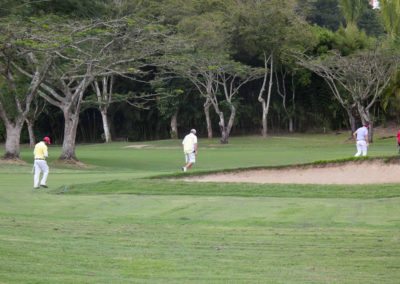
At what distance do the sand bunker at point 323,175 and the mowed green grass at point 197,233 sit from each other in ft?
9.36

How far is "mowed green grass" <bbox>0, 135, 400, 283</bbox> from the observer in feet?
31.0

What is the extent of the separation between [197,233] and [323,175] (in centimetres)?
1324

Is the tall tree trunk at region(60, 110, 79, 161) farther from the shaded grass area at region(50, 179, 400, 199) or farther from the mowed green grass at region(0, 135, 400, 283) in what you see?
the shaded grass area at region(50, 179, 400, 199)

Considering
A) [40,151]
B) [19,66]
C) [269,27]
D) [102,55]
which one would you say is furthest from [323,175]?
[269,27]

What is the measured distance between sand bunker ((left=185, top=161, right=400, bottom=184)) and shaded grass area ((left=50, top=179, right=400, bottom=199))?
2.50 m

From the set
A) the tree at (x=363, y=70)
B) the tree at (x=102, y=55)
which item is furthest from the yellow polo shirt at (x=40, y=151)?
the tree at (x=363, y=70)

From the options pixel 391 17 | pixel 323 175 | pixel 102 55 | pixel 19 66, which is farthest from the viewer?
pixel 391 17

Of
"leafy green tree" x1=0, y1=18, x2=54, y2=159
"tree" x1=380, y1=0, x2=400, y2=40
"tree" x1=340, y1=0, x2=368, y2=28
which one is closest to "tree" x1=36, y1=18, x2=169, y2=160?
"leafy green tree" x1=0, y1=18, x2=54, y2=159

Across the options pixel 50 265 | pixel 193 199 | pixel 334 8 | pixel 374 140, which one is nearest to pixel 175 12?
pixel 374 140

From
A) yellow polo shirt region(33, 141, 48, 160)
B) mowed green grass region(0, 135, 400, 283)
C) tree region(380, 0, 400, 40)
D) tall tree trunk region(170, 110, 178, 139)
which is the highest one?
tree region(380, 0, 400, 40)

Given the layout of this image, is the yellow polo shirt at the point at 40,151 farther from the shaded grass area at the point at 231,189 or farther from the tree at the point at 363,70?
the tree at the point at 363,70

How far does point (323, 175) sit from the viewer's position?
25953mm

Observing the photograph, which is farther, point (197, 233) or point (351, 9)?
point (351, 9)

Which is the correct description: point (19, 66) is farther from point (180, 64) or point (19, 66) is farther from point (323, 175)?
point (323, 175)
